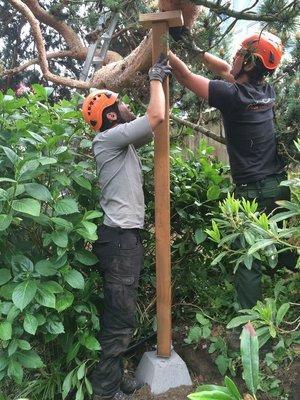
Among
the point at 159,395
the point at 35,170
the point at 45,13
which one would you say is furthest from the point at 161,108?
the point at 45,13

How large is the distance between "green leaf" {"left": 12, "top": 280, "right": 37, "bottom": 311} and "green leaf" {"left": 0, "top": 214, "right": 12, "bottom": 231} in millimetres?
327

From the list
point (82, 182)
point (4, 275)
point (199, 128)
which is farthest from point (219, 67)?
point (4, 275)

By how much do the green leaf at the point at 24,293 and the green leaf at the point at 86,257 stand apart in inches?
14.3

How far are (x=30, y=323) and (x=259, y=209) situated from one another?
162 centimetres

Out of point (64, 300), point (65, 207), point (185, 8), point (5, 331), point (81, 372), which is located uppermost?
point (185, 8)

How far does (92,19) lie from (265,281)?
8.61ft

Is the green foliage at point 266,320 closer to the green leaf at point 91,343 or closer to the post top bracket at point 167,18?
the green leaf at point 91,343

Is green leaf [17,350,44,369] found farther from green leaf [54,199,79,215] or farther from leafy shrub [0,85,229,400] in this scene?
green leaf [54,199,79,215]

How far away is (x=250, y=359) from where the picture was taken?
4.25 ft

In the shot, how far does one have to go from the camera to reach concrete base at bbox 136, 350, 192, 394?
2.93m

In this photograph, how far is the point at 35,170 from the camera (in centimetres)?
251

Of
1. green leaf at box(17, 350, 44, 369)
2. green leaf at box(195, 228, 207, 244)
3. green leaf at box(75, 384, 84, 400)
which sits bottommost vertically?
green leaf at box(75, 384, 84, 400)

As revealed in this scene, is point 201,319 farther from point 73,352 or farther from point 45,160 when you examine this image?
point 45,160

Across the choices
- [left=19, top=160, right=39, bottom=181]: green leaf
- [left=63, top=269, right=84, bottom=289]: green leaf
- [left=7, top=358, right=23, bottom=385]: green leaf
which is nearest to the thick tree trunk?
[left=19, top=160, right=39, bottom=181]: green leaf
